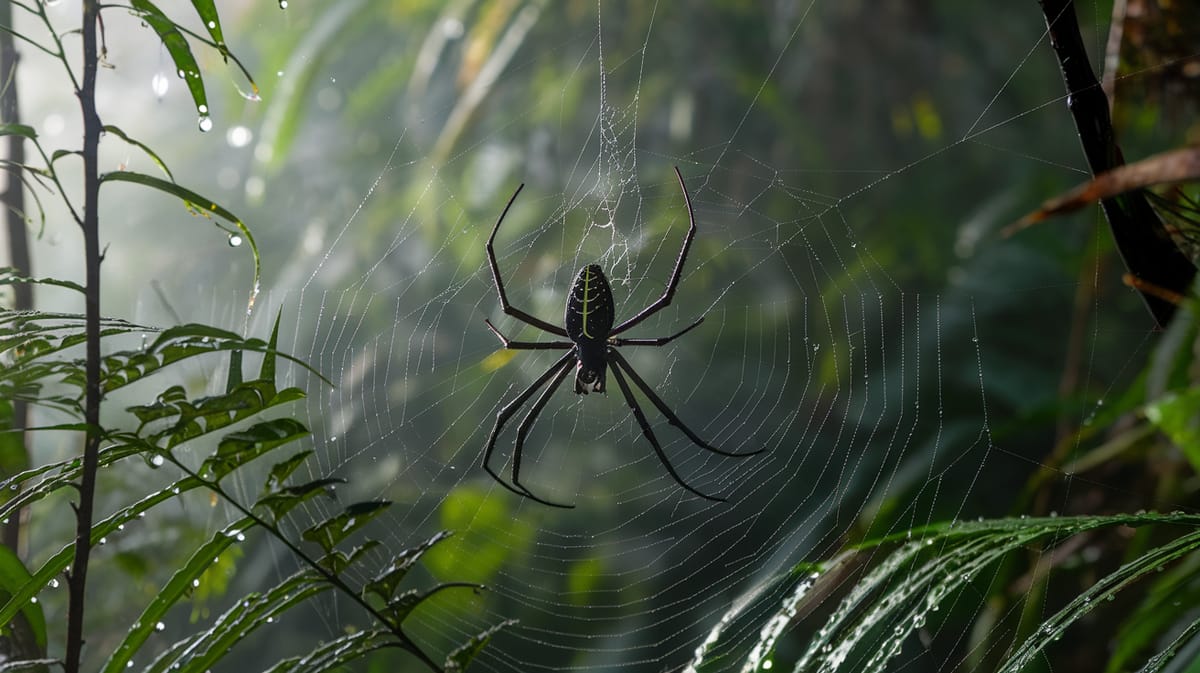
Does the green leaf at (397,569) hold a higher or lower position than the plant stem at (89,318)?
lower

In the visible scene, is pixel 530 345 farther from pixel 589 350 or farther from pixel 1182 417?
pixel 1182 417

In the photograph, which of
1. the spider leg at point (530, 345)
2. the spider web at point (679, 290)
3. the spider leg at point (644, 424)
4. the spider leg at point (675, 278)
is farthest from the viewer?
the spider web at point (679, 290)

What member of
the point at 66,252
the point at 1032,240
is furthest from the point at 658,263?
the point at 66,252

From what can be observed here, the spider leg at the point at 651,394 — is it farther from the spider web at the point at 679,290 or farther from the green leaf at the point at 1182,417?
the green leaf at the point at 1182,417

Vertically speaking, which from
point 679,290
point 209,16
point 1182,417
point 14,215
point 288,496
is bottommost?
point 1182,417

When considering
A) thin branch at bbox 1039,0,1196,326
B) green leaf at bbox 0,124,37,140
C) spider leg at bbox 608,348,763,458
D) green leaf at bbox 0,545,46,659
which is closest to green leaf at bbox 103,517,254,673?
green leaf at bbox 0,545,46,659

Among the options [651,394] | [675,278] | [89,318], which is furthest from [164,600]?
[651,394]

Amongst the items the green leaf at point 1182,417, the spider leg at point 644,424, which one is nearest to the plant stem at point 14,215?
the spider leg at point 644,424

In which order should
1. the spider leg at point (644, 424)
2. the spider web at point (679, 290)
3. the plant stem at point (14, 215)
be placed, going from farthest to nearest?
the spider web at point (679, 290), the spider leg at point (644, 424), the plant stem at point (14, 215)
